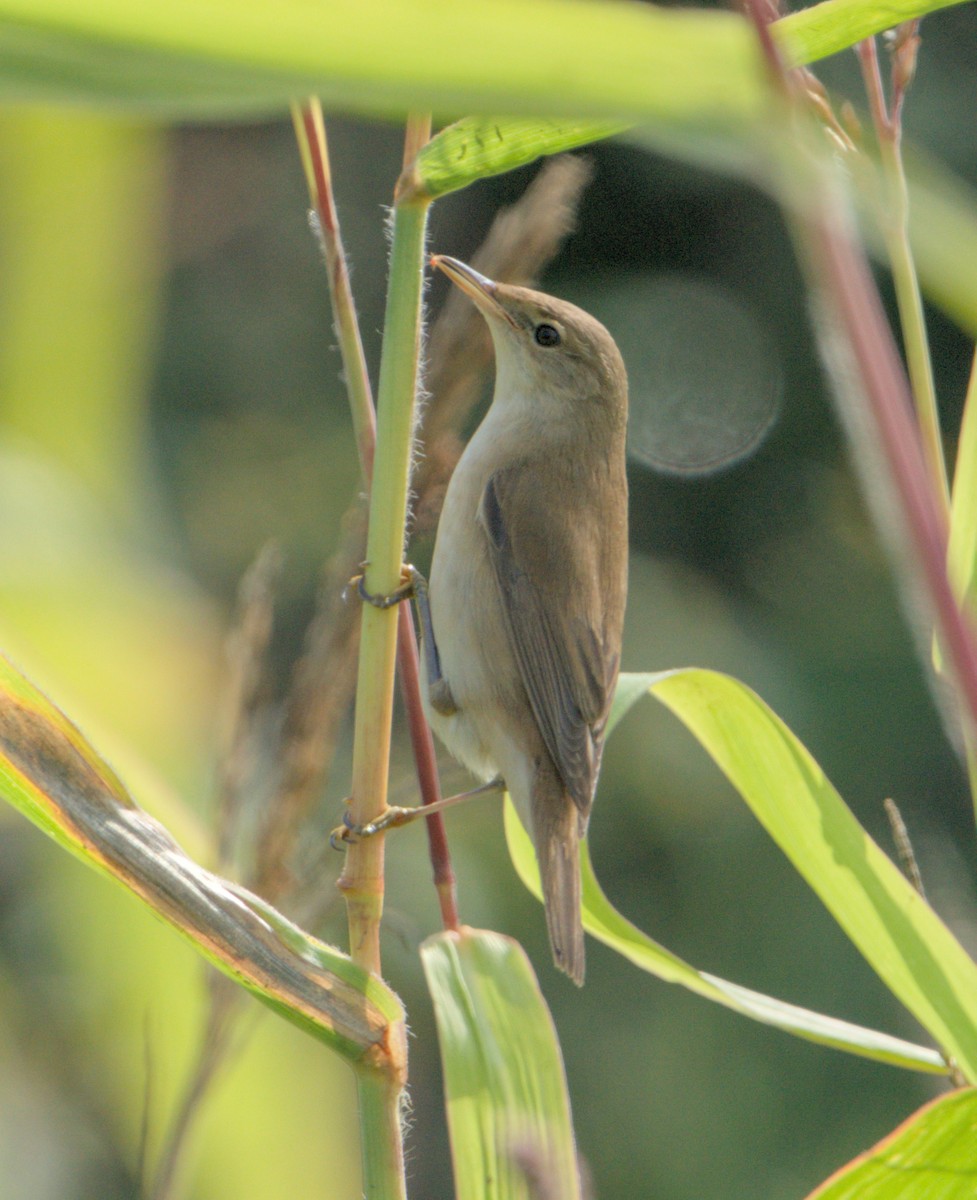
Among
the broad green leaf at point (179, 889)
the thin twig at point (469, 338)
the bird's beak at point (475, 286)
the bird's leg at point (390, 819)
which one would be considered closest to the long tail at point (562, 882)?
the bird's leg at point (390, 819)

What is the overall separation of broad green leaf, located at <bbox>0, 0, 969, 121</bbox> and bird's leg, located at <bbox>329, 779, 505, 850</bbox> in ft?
2.22

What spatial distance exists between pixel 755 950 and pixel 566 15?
135 inches

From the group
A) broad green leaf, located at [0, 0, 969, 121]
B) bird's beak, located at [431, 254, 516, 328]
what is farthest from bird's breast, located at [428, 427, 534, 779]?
broad green leaf, located at [0, 0, 969, 121]

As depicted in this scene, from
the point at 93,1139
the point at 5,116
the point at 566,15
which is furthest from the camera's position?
the point at 93,1139

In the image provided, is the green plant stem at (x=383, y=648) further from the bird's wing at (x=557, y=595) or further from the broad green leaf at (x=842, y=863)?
the bird's wing at (x=557, y=595)

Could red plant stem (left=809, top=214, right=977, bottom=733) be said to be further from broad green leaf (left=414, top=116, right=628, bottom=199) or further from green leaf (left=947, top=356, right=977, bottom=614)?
green leaf (left=947, top=356, right=977, bottom=614)

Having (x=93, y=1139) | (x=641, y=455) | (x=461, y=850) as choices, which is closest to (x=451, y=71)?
(x=93, y=1139)

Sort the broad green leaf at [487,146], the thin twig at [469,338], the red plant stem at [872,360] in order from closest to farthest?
1. the red plant stem at [872,360]
2. the broad green leaf at [487,146]
3. the thin twig at [469,338]

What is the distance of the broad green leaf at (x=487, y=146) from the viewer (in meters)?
0.82

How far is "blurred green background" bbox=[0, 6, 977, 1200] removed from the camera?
6.81 feet

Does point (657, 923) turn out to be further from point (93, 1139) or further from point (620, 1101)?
point (93, 1139)

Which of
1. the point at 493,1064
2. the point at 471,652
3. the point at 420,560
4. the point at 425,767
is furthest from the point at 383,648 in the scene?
the point at 420,560

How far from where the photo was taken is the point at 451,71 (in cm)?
33

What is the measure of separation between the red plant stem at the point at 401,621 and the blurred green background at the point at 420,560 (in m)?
0.35
